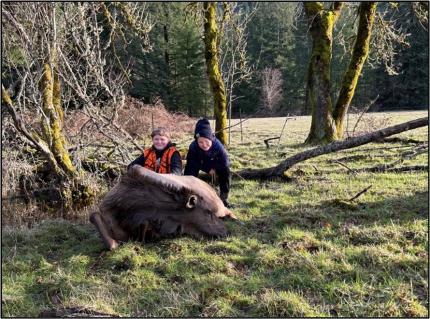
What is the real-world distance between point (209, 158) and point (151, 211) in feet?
5.21

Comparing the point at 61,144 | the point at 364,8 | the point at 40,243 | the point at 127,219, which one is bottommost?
the point at 40,243

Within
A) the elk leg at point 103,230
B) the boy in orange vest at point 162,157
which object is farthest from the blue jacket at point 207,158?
the elk leg at point 103,230

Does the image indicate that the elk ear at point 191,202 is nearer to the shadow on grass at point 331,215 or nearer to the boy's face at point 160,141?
the shadow on grass at point 331,215

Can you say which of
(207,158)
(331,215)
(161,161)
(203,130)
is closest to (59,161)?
(161,161)

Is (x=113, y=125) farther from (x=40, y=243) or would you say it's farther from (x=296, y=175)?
(x=296, y=175)

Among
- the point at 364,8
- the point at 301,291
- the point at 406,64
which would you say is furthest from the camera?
the point at 406,64

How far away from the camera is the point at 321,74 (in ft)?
43.1

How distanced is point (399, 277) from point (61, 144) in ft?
19.8

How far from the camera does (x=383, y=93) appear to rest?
47.1 metres

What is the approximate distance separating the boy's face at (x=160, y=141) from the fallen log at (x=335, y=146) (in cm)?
248

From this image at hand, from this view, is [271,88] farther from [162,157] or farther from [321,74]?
[162,157]

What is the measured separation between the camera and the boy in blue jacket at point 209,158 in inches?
256

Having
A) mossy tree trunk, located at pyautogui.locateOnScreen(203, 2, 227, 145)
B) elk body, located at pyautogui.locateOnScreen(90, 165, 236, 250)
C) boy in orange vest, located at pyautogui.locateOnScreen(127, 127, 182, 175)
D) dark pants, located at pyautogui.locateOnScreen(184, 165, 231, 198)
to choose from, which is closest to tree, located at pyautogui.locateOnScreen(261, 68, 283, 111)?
mossy tree trunk, located at pyautogui.locateOnScreen(203, 2, 227, 145)

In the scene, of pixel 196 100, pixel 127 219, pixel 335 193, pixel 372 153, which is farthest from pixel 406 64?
pixel 127 219
